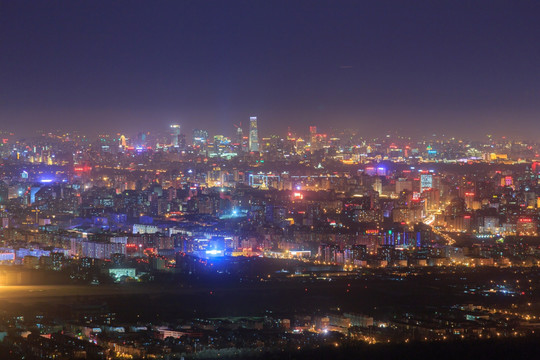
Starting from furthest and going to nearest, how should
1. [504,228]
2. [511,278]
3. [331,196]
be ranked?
[331,196], [504,228], [511,278]

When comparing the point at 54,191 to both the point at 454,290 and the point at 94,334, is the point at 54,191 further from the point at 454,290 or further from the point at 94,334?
the point at 94,334

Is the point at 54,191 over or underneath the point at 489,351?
over

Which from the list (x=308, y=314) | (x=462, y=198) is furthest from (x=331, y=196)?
(x=308, y=314)

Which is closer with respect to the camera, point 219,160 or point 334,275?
point 334,275

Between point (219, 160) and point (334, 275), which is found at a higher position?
point (219, 160)

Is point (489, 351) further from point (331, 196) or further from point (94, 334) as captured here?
point (331, 196)

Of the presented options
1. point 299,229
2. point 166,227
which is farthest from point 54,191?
point 299,229

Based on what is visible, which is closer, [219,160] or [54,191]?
[54,191]

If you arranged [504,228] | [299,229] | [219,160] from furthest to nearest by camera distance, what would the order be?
[219,160]
[504,228]
[299,229]

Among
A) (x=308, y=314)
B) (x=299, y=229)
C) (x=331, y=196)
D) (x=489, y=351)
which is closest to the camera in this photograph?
(x=489, y=351)
